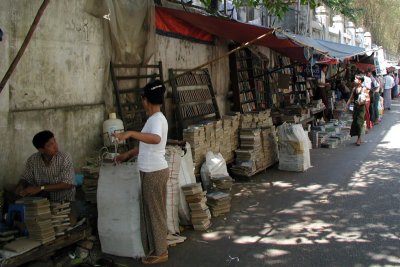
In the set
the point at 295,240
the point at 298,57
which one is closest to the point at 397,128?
the point at 298,57

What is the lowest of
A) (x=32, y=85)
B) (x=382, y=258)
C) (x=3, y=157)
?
(x=382, y=258)

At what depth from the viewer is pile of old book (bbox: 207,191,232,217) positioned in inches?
240

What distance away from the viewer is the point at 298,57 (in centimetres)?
1279

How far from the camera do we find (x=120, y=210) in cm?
468

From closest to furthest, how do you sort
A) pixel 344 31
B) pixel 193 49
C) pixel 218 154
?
pixel 218 154 < pixel 193 49 < pixel 344 31

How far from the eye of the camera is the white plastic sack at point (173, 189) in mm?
5320

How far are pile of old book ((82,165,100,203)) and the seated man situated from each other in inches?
27.8

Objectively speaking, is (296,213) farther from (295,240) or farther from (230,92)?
(230,92)

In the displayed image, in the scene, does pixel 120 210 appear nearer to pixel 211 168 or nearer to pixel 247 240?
pixel 247 240

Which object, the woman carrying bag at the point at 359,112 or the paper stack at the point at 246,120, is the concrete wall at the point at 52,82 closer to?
the paper stack at the point at 246,120

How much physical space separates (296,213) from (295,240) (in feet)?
3.64

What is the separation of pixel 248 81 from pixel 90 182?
6881mm

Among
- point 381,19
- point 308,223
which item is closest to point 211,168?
point 308,223

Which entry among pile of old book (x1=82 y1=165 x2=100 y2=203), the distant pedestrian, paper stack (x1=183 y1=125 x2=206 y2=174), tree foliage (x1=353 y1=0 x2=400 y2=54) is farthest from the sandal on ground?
tree foliage (x1=353 y1=0 x2=400 y2=54)
